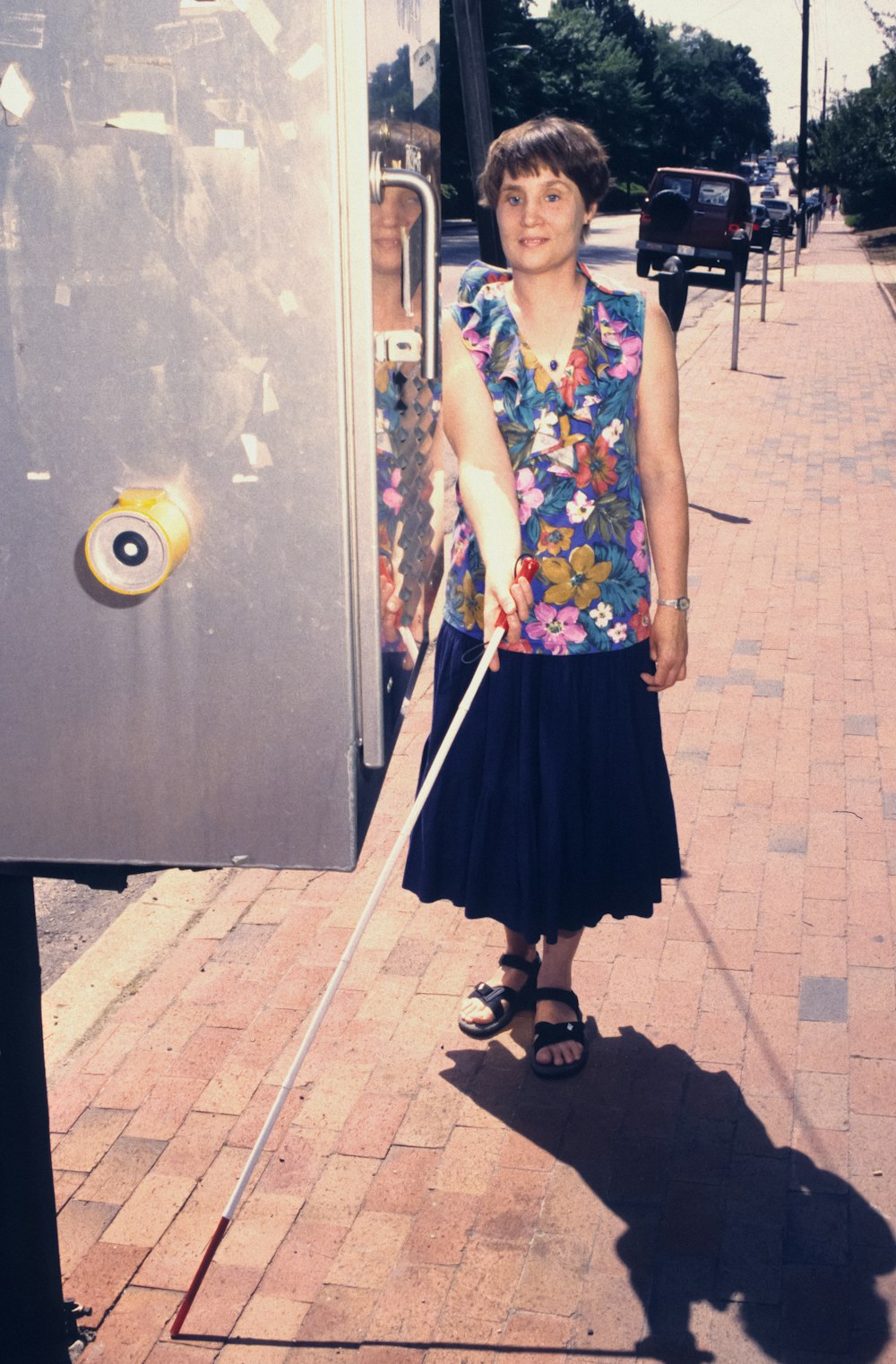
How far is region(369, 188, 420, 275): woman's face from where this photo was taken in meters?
1.73

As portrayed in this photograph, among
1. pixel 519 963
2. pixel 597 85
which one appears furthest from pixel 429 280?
pixel 597 85

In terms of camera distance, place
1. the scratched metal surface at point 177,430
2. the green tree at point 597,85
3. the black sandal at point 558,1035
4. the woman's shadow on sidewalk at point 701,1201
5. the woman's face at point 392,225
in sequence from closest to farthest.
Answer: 1. the scratched metal surface at point 177,430
2. the woman's face at point 392,225
3. the woman's shadow on sidewalk at point 701,1201
4. the black sandal at point 558,1035
5. the green tree at point 597,85

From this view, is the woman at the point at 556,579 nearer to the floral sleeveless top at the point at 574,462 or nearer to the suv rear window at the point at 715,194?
the floral sleeveless top at the point at 574,462

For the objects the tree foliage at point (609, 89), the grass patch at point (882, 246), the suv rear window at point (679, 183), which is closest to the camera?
the suv rear window at point (679, 183)

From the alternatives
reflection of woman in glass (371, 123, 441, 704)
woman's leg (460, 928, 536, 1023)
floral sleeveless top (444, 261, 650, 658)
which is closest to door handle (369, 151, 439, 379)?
reflection of woman in glass (371, 123, 441, 704)

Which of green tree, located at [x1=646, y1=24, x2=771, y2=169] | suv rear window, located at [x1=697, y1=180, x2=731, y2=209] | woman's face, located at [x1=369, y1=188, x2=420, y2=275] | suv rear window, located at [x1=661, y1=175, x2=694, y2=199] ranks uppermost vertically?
green tree, located at [x1=646, y1=24, x2=771, y2=169]

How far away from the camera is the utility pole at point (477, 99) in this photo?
303 cm

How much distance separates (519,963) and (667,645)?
3.15 feet

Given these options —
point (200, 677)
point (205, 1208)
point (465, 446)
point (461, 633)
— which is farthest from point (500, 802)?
point (200, 677)

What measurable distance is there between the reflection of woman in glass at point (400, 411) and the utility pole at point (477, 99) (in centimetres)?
72

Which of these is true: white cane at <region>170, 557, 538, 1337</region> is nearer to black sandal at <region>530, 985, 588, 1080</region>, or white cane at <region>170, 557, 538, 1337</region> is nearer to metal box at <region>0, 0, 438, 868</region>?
metal box at <region>0, 0, 438, 868</region>

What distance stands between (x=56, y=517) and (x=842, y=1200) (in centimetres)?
211

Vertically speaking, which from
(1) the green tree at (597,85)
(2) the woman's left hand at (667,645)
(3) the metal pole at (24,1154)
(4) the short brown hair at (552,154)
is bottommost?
(3) the metal pole at (24,1154)

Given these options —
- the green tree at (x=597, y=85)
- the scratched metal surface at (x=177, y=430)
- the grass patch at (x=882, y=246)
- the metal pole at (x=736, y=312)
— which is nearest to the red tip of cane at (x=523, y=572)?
the scratched metal surface at (x=177, y=430)
